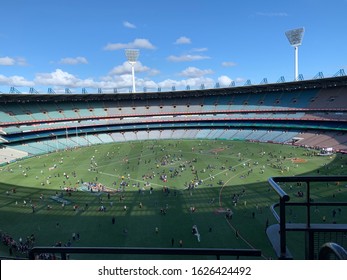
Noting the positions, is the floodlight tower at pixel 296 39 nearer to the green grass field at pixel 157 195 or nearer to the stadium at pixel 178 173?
the stadium at pixel 178 173

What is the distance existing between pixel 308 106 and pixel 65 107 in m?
73.8

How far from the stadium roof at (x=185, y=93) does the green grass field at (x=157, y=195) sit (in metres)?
23.8

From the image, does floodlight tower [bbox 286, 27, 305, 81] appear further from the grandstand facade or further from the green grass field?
the green grass field

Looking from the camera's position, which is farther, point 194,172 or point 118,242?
point 194,172

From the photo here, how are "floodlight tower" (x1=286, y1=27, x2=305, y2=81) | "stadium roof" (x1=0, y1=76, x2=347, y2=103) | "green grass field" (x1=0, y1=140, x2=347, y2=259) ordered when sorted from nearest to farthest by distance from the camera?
"green grass field" (x1=0, y1=140, x2=347, y2=259) < "stadium roof" (x1=0, y1=76, x2=347, y2=103) < "floodlight tower" (x1=286, y1=27, x2=305, y2=81)

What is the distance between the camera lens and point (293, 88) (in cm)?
9038

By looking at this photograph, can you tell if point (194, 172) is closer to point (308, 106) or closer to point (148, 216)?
point (148, 216)

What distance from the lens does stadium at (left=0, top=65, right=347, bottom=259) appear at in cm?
489

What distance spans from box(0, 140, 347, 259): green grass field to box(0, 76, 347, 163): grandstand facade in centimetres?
1159

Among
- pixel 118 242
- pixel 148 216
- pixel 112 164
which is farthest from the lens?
pixel 112 164

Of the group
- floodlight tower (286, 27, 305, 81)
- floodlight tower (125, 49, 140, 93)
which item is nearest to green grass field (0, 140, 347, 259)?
floodlight tower (286, 27, 305, 81)

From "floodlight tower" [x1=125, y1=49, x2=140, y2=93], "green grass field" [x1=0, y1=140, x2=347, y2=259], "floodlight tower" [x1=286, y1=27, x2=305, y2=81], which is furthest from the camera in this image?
"floodlight tower" [x1=125, y1=49, x2=140, y2=93]

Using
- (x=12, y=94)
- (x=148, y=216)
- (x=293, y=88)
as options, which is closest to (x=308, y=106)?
(x=293, y=88)

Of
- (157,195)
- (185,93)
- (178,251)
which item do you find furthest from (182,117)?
(178,251)
